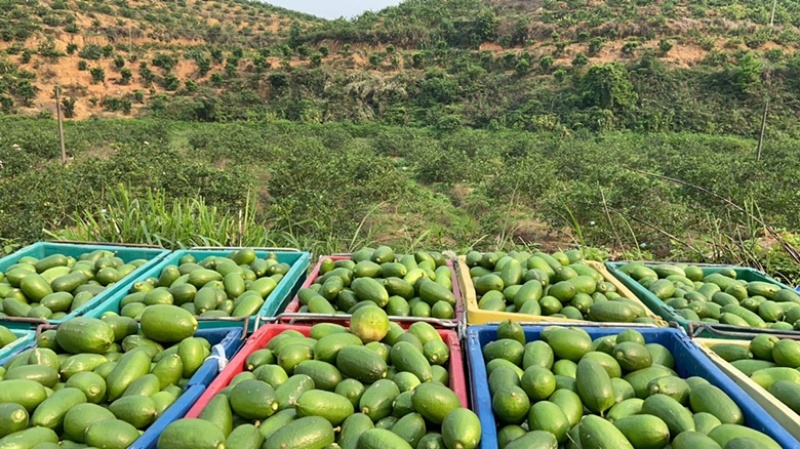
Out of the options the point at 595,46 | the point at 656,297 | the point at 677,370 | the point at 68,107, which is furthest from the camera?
the point at 595,46

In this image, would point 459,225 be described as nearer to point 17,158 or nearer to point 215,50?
point 17,158

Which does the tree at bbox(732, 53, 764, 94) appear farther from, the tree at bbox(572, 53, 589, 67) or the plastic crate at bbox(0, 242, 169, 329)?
the plastic crate at bbox(0, 242, 169, 329)

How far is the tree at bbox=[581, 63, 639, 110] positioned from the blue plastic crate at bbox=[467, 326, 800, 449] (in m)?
27.6

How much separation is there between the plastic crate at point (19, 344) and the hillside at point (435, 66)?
2547cm

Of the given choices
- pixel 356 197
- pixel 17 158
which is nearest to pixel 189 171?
pixel 356 197

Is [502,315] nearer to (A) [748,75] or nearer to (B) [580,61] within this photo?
(A) [748,75]

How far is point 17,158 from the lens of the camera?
12.3 m

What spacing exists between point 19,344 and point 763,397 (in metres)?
2.96

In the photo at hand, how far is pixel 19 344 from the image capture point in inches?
91.4

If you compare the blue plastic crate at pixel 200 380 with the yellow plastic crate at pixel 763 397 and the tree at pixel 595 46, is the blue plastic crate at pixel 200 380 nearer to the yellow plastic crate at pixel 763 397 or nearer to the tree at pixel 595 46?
the yellow plastic crate at pixel 763 397

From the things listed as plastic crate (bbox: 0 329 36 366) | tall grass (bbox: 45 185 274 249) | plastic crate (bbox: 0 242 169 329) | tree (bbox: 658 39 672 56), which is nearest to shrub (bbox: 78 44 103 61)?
tree (bbox: 658 39 672 56)

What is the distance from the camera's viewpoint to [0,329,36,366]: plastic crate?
2.24m

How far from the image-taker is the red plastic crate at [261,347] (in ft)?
5.98

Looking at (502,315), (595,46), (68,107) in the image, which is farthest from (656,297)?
(68,107)
